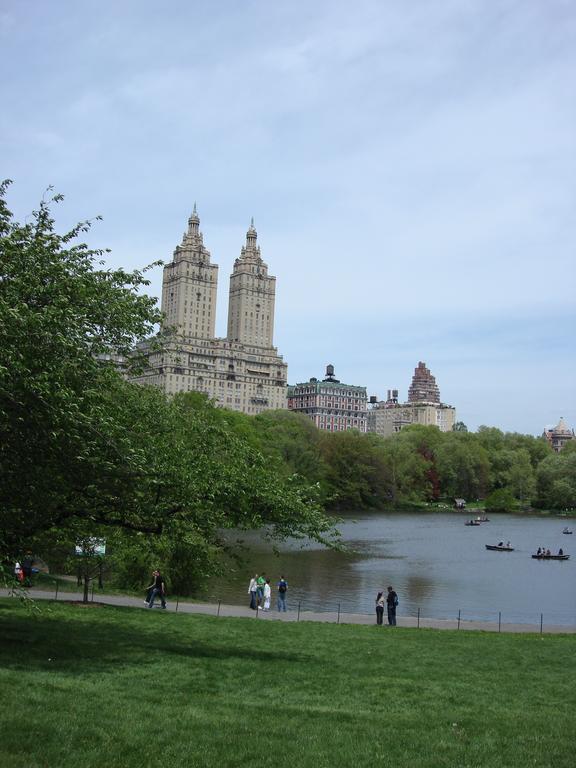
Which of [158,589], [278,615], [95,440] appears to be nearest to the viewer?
[95,440]

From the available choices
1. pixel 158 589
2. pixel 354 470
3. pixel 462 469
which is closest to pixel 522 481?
pixel 462 469

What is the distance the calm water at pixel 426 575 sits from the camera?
139ft

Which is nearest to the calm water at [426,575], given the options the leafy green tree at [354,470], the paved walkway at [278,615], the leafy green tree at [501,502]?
the paved walkway at [278,615]

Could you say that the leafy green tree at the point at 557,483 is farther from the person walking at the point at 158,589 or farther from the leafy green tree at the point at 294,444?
the person walking at the point at 158,589

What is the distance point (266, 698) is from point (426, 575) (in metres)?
43.1

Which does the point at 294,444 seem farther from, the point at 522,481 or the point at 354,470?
the point at 522,481

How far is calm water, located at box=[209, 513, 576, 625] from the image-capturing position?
1665 inches

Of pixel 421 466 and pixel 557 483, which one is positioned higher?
pixel 421 466

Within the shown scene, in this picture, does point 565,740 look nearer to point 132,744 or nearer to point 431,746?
point 431,746

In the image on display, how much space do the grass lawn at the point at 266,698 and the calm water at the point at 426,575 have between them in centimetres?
387

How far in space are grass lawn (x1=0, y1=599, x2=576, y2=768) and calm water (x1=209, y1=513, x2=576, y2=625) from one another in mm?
3873

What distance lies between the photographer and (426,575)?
55.9 metres

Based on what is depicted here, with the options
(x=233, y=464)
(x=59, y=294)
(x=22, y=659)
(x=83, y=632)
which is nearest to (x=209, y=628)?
(x=83, y=632)

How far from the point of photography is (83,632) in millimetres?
21016
